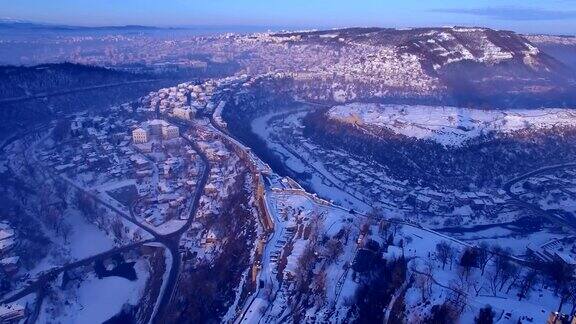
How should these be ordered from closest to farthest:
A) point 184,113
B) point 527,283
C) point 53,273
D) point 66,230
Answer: point 527,283
point 53,273
point 66,230
point 184,113

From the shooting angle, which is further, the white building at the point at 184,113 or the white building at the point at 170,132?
the white building at the point at 184,113

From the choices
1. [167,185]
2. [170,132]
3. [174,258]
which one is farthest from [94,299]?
[170,132]

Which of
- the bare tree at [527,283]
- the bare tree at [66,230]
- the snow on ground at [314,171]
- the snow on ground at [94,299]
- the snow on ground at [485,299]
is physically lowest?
the snow on ground at [94,299]

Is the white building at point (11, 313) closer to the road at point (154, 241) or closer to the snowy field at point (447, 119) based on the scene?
the road at point (154, 241)

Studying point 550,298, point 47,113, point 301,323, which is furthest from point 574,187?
point 47,113

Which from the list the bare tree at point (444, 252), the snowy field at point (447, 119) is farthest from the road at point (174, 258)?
the snowy field at point (447, 119)

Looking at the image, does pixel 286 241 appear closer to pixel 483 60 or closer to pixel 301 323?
pixel 301 323

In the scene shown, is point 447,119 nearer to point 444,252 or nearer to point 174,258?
point 444,252
